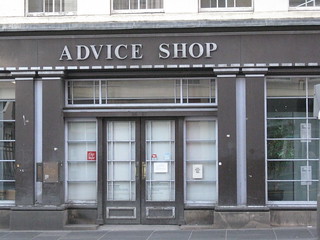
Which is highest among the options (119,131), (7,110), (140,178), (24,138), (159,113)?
(7,110)

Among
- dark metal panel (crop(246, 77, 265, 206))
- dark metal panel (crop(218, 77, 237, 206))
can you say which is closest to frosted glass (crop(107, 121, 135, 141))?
dark metal panel (crop(218, 77, 237, 206))

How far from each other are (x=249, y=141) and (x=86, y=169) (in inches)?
148

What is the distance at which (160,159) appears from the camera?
39.6ft

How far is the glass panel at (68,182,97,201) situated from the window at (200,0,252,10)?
4.80 m

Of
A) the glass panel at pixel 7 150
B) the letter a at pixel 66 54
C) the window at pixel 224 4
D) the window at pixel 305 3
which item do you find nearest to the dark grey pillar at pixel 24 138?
the glass panel at pixel 7 150

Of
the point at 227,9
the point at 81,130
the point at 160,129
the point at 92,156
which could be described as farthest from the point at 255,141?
the point at 81,130

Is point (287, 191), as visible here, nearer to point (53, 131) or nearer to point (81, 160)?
point (81, 160)

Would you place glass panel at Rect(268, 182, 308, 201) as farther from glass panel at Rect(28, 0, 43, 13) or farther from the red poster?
glass panel at Rect(28, 0, 43, 13)

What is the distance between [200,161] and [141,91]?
2.07 metres

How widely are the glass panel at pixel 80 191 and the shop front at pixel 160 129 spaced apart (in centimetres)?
4

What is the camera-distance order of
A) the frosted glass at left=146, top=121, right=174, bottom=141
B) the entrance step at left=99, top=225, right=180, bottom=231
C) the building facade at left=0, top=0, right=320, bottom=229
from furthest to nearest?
the frosted glass at left=146, top=121, right=174, bottom=141 → the entrance step at left=99, top=225, right=180, bottom=231 → the building facade at left=0, top=0, right=320, bottom=229

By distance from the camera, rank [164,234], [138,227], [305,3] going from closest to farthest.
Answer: [164,234]
[305,3]
[138,227]

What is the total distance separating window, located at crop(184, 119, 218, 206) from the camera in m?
11.9

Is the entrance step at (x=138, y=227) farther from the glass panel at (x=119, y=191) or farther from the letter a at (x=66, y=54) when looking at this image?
the letter a at (x=66, y=54)
